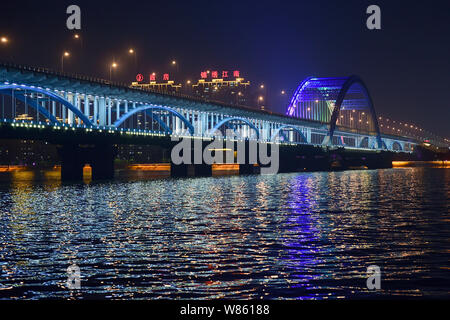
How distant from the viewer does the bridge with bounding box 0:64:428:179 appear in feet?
246

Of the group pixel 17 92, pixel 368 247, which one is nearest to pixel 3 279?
pixel 368 247

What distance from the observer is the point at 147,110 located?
352ft

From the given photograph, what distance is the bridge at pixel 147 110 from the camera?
74875 mm

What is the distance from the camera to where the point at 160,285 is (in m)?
15.1

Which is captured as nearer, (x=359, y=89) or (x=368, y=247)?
(x=368, y=247)

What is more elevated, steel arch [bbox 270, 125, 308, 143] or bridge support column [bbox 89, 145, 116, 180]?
steel arch [bbox 270, 125, 308, 143]

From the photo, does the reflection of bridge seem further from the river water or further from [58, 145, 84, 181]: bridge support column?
the river water

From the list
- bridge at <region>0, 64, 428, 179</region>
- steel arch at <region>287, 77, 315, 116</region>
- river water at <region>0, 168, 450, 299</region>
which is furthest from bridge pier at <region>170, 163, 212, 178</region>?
river water at <region>0, 168, 450, 299</region>

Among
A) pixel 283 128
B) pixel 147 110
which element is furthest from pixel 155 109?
pixel 283 128

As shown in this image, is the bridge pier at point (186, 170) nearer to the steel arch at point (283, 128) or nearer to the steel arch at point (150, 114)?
the steel arch at point (150, 114)

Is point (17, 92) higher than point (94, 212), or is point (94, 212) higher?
point (17, 92)
